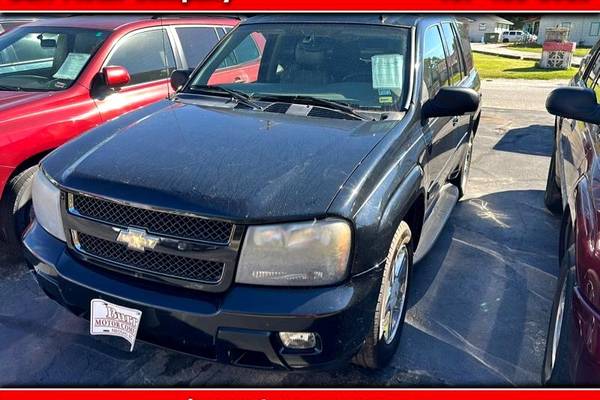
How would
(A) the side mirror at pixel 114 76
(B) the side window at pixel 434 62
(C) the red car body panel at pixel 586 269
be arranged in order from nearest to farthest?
(C) the red car body panel at pixel 586 269 → (B) the side window at pixel 434 62 → (A) the side mirror at pixel 114 76

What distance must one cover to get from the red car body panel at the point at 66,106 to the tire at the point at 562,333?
11.3 ft

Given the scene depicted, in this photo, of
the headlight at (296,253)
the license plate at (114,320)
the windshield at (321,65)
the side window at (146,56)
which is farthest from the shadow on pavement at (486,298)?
the side window at (146,56)

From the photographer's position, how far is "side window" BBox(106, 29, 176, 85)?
4539 millimetres

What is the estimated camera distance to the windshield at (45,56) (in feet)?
14.0

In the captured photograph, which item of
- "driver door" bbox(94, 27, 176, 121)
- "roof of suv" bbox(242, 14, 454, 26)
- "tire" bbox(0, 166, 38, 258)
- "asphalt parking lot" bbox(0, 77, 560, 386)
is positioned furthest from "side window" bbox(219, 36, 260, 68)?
"asphalt parking lot" bbox(0, 77, 560, 386)

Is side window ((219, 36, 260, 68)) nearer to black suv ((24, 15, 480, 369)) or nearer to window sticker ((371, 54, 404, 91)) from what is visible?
black suv ((24, 15, 480, 369))

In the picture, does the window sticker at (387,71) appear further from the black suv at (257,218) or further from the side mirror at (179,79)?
the side mirror at (179,79)

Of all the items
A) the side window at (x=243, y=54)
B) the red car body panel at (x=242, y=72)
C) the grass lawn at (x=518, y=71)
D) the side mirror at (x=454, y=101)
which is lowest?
the grass lawn at (x=518, y=71)

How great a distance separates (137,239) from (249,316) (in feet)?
1.99

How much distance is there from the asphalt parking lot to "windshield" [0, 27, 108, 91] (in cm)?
153

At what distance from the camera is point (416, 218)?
308 cm

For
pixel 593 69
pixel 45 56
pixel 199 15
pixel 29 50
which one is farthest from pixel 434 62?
pixel 29 50

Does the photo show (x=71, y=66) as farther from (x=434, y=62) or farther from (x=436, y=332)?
(x=436, y=332)

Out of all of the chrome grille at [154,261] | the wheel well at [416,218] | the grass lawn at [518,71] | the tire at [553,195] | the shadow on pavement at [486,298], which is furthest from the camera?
the grass lawn at [518,71]
